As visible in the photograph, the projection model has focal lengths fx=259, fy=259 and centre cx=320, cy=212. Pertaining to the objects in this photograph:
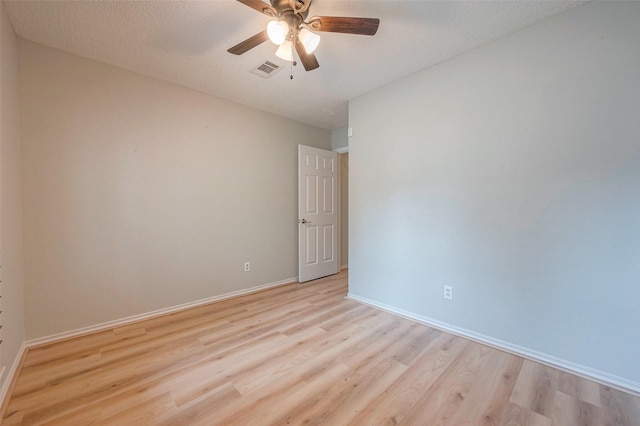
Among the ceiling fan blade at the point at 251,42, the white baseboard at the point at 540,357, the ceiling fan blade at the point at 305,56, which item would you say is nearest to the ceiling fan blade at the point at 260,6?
the ceiling fan blade at the point at 251,42

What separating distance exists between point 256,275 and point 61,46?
2.92 metres

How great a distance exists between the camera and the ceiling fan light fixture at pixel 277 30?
156 centimetres

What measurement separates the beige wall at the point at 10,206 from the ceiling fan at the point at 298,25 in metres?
1.56

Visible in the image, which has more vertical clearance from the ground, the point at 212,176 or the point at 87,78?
the point at 87,78

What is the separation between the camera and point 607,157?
5.46ft

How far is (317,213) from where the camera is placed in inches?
161

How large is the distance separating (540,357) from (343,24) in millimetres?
2656

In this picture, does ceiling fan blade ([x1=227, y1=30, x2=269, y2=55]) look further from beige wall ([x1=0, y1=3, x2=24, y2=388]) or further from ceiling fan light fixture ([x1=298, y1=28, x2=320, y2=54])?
beige wall ([x1=0, y1=3, x2=24, y2=388])

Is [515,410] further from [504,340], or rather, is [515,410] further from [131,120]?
[131,120]

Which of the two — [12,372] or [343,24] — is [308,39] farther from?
[12,372]

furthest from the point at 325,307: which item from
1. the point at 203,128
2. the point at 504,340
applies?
the point at 203,128

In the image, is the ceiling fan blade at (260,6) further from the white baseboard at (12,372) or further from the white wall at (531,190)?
the white baseboard at (12,372)

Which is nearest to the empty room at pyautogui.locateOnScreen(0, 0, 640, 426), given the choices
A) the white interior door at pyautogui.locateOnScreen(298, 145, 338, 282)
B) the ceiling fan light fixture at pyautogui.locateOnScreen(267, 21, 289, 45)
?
the ceiling fan light fixture at pyautogui.locateOnScreen(267, 21, 289, 45)

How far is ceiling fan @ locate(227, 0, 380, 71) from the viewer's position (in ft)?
5.00
